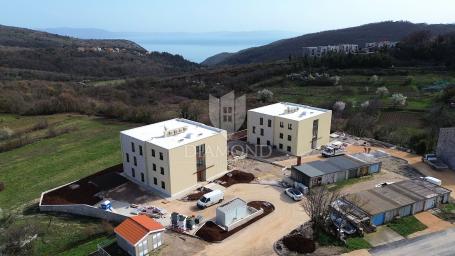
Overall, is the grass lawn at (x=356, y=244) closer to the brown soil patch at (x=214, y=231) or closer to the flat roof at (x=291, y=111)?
the brown soil patch at (x=214, y=231)

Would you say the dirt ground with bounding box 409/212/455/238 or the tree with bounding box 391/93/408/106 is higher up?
the tree with bounding box 391/93/408/106

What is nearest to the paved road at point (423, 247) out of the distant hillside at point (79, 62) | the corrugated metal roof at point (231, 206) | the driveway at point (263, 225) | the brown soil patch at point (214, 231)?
the driveway at point (263, 225)

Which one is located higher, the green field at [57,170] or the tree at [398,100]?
the tree at [398,100]

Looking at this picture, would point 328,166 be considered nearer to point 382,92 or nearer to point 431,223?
point 431,223

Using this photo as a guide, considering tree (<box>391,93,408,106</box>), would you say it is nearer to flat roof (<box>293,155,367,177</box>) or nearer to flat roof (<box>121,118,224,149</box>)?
flat roof (<box>293,155,367,177</box>)

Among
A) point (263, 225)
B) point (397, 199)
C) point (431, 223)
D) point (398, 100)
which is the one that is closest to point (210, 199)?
point (263, 225)

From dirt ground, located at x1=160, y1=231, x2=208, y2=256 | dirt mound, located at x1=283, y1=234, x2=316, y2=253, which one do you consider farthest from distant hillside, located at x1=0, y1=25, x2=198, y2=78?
dirt mound, located at x1=283, y1=234, x2=316, y2=253
